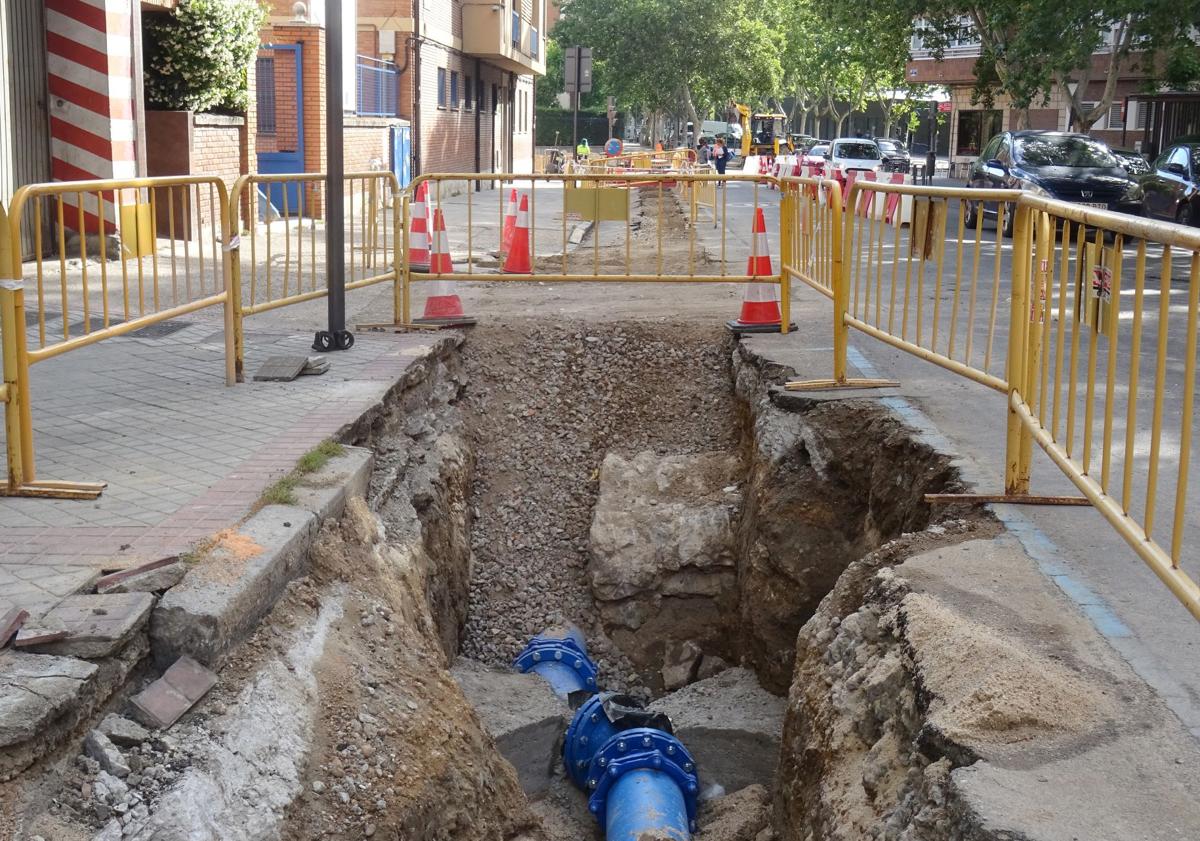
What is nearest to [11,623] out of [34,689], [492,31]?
[34,689]

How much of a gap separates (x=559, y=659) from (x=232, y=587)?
2793 mm

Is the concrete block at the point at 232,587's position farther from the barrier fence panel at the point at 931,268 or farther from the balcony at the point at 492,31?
the balcony at the point at 492,31

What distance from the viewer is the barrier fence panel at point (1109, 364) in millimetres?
3568

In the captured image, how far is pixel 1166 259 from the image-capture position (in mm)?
4086

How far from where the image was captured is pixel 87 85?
13086 millimetres

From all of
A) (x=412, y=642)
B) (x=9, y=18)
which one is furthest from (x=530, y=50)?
(x=412, y=642)

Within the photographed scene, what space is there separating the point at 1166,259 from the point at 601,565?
13.9 feet

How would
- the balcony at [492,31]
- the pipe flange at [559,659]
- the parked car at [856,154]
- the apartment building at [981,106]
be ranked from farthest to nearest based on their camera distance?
the apartment building at [981,106], the parked car at [856,154], the balcony at [492,31], the pipe flange at [559,659]

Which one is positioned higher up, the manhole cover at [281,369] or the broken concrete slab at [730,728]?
the manhole cover at [281,369]

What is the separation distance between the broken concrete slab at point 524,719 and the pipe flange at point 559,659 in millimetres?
303

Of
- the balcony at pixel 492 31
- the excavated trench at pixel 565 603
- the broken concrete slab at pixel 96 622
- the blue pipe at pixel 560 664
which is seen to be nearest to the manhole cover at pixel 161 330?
the excavated trench at pixel 565 603

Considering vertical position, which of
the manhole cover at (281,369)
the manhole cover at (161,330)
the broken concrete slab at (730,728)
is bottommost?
the broken concrete slab at (730,728)

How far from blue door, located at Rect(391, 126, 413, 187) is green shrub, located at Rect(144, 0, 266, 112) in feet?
32.9

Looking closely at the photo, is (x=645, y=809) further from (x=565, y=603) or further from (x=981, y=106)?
(x=981, y=106)
